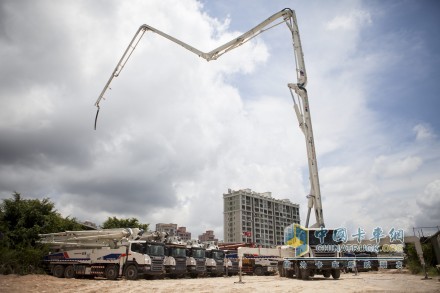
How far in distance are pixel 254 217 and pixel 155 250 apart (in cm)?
10304

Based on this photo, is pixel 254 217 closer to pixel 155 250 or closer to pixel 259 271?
pixel 259 271

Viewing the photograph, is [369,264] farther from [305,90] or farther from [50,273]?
[50,273]

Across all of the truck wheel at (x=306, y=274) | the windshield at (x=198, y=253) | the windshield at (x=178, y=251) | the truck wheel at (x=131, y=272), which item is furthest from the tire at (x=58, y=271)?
the truck wheel at (x=306, y=274)

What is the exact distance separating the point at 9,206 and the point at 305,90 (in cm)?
2680

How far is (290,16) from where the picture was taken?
2458 cm

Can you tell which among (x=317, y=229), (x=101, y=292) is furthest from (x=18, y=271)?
(x=317, y=229)

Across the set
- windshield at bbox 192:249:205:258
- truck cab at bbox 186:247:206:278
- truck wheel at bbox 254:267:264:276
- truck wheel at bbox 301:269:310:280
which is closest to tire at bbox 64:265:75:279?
truck cab at bbox 186:247:206:278

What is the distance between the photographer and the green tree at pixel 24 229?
926 inches

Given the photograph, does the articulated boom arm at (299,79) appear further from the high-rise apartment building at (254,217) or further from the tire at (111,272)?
the high-rise apartment building at (254,217)

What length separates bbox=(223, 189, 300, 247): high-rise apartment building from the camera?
12031 cm

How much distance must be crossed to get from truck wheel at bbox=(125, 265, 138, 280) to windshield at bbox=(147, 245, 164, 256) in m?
1.42

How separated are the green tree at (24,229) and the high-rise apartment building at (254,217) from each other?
93584 mm

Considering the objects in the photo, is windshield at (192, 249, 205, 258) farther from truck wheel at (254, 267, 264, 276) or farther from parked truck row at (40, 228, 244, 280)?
truck wheel at (254, 267, 264, 276)

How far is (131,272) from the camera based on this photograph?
72.2 ft
